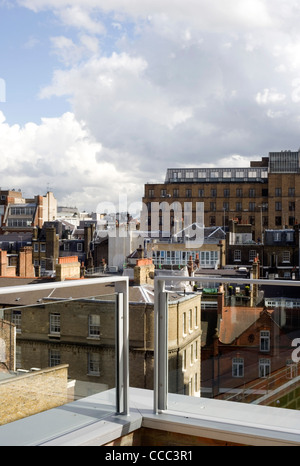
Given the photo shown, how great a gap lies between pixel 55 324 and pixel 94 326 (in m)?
0.32

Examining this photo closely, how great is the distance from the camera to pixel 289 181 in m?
85.9

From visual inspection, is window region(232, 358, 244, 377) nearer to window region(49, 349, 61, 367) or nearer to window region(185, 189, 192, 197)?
window region(49, 349, 61, 367)

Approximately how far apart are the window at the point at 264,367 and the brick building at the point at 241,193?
265 feet

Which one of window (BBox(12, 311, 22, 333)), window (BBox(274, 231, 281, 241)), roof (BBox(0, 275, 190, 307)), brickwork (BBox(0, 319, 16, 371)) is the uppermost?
window (BBox(274, 231, 281, 241))

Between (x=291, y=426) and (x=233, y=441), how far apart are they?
381mm

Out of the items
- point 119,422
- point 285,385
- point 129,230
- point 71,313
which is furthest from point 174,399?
point 129,230

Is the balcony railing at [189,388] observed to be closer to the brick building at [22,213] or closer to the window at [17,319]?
the window at [17,319]

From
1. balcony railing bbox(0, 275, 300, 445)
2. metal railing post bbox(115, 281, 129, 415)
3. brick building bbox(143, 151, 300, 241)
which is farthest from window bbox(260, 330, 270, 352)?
brick building bbox(143, 151, 300, 241)

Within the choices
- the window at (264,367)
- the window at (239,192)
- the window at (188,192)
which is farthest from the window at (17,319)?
the window at (239,192)

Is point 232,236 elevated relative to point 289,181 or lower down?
lower down

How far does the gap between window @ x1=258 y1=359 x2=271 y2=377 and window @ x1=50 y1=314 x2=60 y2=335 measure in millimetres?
1414

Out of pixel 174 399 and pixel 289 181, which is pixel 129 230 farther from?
pixel 174 399

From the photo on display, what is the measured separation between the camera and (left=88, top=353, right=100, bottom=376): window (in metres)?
3.47

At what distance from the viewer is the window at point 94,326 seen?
11.3 feet
